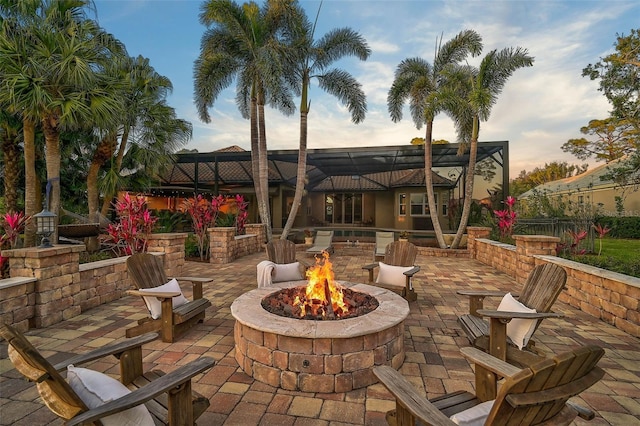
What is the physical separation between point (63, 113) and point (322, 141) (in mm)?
11784

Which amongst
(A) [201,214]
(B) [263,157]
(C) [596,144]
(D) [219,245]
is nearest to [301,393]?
(D) [219,245]

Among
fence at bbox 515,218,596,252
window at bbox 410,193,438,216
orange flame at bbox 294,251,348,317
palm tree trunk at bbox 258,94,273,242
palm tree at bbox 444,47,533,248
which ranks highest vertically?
palm tree at bbox 444,47,533,248

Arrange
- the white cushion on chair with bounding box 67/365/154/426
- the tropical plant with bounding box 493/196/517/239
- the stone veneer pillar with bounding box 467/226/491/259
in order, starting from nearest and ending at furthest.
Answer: the white cushion on chair with bounding box 67/365/154/426
the tropical plant with bounding box 493/196/517/239
the stone veneer pillar with bounding box 467/226/491/259

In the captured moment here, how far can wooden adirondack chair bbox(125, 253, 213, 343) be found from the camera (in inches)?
142

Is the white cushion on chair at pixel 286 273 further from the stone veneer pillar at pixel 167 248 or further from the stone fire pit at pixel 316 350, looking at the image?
the stone veneer pillar at pixel 167 248

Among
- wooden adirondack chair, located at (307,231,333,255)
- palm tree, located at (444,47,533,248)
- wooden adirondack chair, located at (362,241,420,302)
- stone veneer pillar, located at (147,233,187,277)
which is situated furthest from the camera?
wooden adirondack chair, located at (307,231,333,255)

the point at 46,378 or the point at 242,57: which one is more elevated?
the point at 242,57

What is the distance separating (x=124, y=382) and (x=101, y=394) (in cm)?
66

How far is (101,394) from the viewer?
5.32ft

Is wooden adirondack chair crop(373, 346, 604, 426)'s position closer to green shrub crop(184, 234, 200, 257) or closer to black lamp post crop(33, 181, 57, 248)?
black lamp post crop(33, 181, 57, 248)

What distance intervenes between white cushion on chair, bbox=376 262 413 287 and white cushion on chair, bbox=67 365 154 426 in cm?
439

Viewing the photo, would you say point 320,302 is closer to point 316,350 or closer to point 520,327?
point 316,350

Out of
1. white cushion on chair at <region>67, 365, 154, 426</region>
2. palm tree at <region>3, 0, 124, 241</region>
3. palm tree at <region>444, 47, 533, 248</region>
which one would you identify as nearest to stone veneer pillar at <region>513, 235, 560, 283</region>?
palm tree at <region>444, 47, 533, 248</region>

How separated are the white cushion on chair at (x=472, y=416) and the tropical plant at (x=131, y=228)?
675 cm
